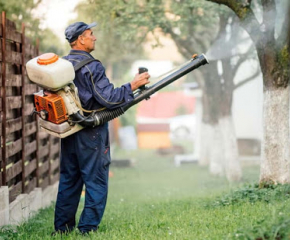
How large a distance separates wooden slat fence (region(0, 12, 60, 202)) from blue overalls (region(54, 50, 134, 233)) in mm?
1160

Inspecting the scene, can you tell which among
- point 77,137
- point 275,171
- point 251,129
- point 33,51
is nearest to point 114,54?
point 251,129

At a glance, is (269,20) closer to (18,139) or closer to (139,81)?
(139,81)

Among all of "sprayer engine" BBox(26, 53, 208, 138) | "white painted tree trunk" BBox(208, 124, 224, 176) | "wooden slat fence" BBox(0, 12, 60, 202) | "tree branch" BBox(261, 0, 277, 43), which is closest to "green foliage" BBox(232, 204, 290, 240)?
"sprayer engine" BBox(26, 53, 208, 138)

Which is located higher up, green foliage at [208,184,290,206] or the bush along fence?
the bush along fence

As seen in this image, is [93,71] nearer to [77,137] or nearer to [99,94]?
[99,94]

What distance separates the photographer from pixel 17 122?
27.3 feet

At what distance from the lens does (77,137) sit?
646 cm

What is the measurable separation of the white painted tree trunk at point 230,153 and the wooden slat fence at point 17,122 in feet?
28.6

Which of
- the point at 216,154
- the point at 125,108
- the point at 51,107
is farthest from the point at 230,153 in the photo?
the point at 51,107

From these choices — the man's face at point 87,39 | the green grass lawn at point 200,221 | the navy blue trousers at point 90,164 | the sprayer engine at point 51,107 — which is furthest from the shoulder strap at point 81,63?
the green grass lawn at point 200,221

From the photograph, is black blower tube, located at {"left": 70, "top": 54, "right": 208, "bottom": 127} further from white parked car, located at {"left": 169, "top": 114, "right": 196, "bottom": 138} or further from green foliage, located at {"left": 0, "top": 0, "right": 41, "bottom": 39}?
white parked car, located at {"left": 169, "top": 114, "right": 196, "bottom": 138}

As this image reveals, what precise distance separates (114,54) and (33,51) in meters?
16.4

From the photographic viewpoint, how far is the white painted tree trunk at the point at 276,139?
848cm

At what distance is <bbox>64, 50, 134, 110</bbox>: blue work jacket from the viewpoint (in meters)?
6.31
